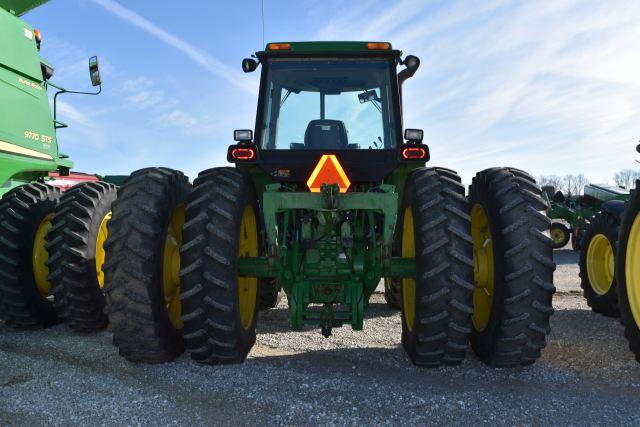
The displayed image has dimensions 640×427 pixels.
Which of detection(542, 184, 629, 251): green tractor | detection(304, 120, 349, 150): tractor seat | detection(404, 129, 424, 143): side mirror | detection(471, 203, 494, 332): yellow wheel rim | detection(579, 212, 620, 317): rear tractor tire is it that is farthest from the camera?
detection(542, 184, 629, 251): green tractor

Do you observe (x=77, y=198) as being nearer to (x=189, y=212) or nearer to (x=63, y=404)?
(x=189, y=212)

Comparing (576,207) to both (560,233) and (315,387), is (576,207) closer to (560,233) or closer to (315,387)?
(560,233)

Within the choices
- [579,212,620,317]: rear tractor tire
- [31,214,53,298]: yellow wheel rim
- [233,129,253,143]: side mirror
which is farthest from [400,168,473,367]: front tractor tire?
[31,214,53,298]: yellow wheel rim

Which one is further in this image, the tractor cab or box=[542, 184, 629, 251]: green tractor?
box=[542, 184, 629, 251]: green tractor

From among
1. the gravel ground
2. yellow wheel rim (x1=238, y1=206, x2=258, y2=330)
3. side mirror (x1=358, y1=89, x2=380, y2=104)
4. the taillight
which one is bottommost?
the gravel ground

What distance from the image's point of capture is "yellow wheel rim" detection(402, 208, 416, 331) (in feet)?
12.5

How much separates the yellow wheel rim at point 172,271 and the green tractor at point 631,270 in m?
3.09

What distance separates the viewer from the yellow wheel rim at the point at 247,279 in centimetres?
405

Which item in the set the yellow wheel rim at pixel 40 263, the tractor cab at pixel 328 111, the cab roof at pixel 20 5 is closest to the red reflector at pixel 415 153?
the tractor cab at pixel 328 111

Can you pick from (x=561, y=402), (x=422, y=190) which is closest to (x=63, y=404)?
(x=422, y=190)

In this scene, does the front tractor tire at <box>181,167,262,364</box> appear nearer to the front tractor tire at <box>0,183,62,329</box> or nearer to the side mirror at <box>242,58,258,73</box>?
the side mirror at <box>242,58,258,73</box>

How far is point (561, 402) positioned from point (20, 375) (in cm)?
362

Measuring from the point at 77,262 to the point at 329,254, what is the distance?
2.25 metres

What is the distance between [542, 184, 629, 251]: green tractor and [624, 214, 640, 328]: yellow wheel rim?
9.19 meters
